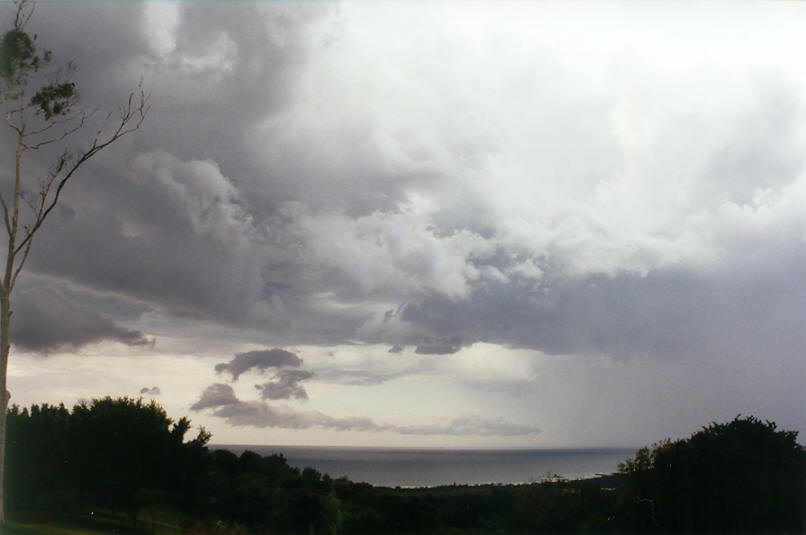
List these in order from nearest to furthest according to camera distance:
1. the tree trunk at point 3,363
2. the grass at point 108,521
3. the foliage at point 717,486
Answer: the tree trunk at point 3,363 → the foliage at point 717,486 → the grass at point 108,521

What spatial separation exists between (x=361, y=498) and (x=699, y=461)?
15.7m

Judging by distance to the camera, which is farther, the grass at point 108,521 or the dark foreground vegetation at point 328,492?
the grass at point 108,521

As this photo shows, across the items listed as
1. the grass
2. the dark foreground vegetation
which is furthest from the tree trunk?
the grass

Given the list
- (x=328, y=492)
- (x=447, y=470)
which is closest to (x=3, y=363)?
(x=328, y=492)

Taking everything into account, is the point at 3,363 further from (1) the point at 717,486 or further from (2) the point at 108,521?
(1) the point at 717,486

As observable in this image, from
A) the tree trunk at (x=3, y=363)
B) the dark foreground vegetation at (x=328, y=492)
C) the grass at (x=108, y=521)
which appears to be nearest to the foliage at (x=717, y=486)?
the dark foreground vegetation at (x=328, y=492)

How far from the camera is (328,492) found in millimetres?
28141

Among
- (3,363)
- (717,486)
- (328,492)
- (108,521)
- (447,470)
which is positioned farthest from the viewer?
(447,470)

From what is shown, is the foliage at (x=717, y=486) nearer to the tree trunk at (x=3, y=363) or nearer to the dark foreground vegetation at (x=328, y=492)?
the dark foreground vegetation at (x=328, y=492)

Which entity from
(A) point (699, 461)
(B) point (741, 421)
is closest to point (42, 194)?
(A) point (699, 461)

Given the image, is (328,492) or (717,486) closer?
(717,486)

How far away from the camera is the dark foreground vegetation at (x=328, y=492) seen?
26.0 m

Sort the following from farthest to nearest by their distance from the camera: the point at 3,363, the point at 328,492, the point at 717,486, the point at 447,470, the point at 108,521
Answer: the point at 447,470 < the point at 108,521 < the point at 328,492 < the point at 717,486 < the point at 3,363

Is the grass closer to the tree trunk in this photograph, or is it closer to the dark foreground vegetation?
the dark foreground vegetation
